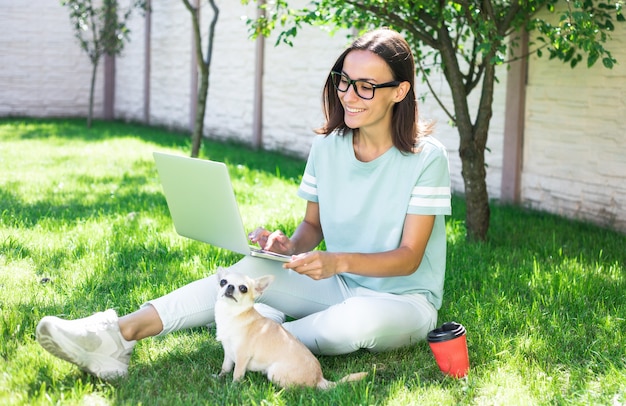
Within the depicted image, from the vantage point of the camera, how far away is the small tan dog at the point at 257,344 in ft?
8.82

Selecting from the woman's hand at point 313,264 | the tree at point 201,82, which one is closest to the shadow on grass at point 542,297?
the woman's hand at point 313,264

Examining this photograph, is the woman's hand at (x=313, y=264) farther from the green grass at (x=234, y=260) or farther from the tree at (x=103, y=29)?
the tree at (x=103, y=29)

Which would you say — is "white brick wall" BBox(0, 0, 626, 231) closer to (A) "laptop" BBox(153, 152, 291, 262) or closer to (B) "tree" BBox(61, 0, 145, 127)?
(B) "tree" BBox(61, 0, 145, 127)

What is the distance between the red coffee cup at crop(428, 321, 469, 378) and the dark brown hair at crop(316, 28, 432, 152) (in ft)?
2.16

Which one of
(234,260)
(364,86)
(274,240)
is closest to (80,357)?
(274,240)

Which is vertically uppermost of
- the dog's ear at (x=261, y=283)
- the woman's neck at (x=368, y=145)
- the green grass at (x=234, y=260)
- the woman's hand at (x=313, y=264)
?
→ the woman's neck at (x=368, y=145)

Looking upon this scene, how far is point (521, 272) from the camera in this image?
4.13m

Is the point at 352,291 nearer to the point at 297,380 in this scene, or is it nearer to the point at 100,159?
the point at 297,380

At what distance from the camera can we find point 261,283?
282 centimetres

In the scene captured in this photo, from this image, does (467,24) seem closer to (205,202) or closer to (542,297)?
(542,297)

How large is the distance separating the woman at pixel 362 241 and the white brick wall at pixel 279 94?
108 inches

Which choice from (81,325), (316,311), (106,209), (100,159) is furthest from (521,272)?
(100,159)

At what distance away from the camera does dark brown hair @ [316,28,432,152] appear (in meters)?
2.95

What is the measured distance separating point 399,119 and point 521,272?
144cm
